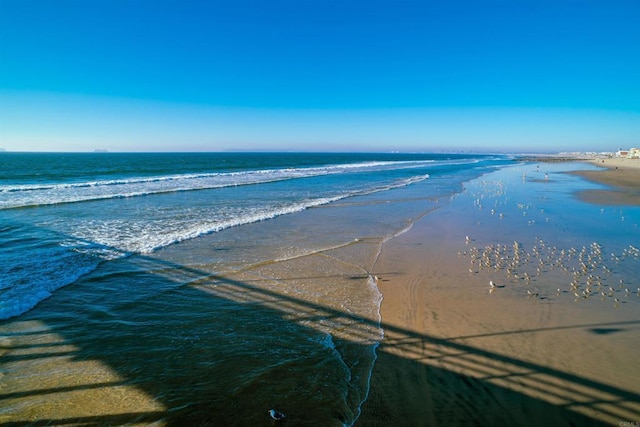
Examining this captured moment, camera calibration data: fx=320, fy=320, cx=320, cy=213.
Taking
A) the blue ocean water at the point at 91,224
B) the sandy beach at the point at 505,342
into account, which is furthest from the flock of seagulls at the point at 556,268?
the blue ocean water at the point at 91,224

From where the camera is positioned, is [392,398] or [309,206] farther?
[309,206]

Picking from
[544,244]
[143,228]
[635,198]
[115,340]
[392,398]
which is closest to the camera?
[392,398]

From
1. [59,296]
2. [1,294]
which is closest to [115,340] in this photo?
[59,296]

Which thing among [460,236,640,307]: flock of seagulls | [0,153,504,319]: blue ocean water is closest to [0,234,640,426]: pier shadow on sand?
[460,236,640,307]: flock of seagulls

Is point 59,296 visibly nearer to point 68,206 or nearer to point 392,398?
point 392,398

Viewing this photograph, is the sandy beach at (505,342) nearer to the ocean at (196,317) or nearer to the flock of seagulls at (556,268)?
the flock of seagulls at (556,268)

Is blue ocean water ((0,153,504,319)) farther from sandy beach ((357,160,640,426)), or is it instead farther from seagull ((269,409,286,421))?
sandy beach ((357,160,640,426))

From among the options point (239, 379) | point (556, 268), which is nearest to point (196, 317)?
point (239, 379)
